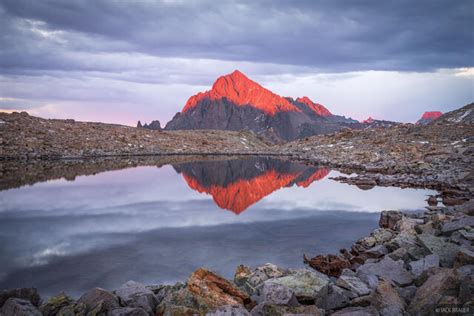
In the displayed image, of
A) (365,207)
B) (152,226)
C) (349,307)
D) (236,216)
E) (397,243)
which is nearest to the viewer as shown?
(349,307)

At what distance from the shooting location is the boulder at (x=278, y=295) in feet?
26.1

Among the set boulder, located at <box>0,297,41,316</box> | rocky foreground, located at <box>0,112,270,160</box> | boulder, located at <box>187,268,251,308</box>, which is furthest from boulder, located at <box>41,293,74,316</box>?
rocky foreground, located at <box>0,112,270,160</box>

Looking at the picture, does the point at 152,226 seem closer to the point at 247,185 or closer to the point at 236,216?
the point at 236,216

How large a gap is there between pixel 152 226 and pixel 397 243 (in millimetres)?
11154

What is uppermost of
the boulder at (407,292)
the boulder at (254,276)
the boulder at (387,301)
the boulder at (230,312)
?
the boulder at (387,301)

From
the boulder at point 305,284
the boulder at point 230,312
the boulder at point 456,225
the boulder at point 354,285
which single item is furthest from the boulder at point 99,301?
the boulder at point 456,225

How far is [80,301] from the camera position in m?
8.01

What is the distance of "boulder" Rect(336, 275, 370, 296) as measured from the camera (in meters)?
8.58

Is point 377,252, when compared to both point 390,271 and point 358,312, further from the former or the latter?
point 358,312

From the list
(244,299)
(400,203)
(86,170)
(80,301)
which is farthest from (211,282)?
(86,170)

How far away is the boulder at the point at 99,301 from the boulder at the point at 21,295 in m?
1.29

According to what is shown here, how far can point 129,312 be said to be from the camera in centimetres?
740

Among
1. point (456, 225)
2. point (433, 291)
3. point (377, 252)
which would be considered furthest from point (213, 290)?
point (456, 225)

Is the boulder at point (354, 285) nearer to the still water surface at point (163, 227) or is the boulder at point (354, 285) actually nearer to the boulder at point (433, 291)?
the boulder at point (433, 291)
